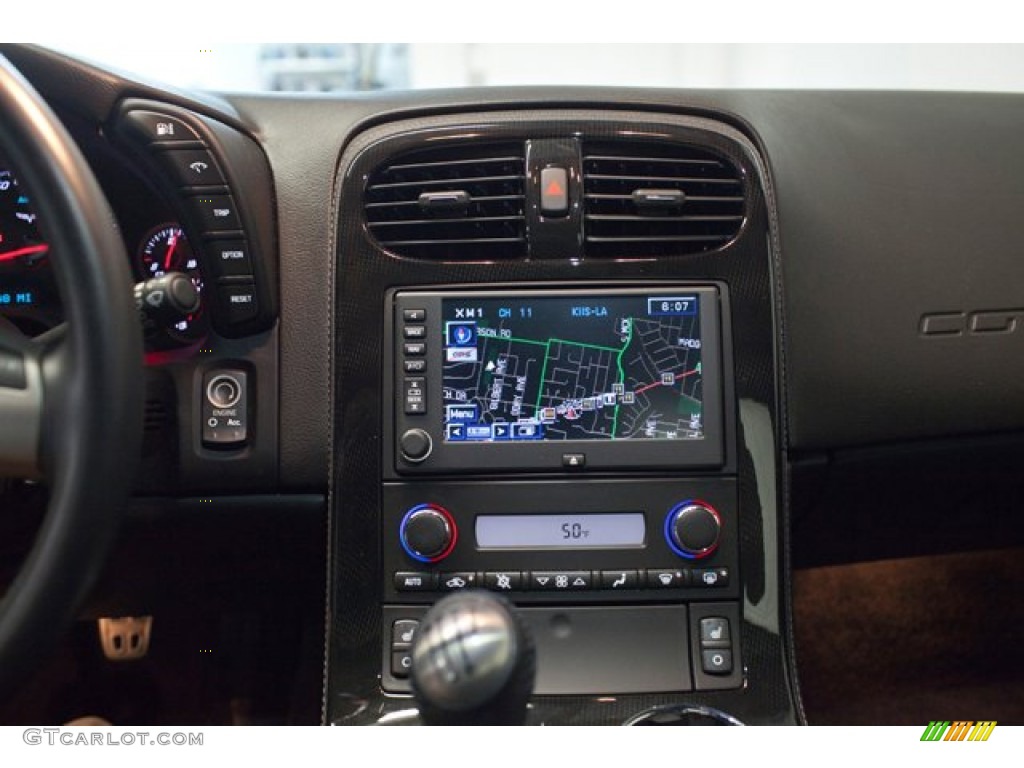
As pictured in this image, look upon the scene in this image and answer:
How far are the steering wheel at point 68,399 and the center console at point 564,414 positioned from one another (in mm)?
405

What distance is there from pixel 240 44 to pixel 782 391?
77 cm

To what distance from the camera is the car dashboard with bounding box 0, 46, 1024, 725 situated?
3.67ft

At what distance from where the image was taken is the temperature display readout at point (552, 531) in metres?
1.13

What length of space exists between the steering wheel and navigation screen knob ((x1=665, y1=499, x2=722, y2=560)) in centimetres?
60

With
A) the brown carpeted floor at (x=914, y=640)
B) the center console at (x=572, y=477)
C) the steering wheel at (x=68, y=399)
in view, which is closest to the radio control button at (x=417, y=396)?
the center console at (x=572, y=477)

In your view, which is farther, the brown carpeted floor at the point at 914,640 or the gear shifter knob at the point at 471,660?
the brown carpeted floor at the point at 914,640

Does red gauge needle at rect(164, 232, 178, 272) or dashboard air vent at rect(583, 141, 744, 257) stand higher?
dashboard air vent at rect(583, 141, 744, 257)

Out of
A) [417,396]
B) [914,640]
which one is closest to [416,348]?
[417,396]

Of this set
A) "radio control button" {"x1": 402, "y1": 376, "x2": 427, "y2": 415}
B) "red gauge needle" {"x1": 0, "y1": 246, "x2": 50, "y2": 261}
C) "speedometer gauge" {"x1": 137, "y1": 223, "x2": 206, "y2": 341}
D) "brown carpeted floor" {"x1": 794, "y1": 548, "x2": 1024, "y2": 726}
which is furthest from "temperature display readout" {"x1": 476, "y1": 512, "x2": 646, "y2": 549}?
"brown carpeted floor" {"x1": 794, "y1": 548, "x2": 1024, "y2": 726}

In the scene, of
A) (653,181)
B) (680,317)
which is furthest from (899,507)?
(653,181)

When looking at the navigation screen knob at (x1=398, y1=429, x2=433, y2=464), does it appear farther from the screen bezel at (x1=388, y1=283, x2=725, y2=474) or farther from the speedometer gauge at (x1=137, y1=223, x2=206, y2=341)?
the speedometer gauge at (x1=137, y1=223, x2=206, y2=341)

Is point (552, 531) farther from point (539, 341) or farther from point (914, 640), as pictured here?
point (914, 640)

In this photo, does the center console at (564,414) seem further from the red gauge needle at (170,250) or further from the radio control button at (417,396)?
the red gauge needle at (170,250)

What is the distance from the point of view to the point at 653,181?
1.17 metres
